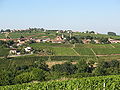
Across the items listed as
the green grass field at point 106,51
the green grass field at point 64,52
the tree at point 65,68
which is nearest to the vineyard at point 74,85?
the tree at point 65,68

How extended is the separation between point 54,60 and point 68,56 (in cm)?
560

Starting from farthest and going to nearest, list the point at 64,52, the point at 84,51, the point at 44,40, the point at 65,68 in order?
1. the point at 44,40
2. the point at 84,51
3. the point at 64,52
4. the point at 65,68

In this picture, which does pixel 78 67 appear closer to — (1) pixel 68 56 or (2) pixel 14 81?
(1) pixel 68 56

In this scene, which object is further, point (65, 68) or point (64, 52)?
point (64, 52)

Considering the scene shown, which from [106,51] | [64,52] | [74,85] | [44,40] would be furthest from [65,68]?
[44,40]

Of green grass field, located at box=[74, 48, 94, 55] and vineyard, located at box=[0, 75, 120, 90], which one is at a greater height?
vineyard, located at box=[0, 75, 120, 90]

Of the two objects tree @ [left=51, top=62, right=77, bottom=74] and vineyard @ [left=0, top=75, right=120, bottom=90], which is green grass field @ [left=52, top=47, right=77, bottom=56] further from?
vineyard @ [left=0, top=75, right=120, bottom=90]

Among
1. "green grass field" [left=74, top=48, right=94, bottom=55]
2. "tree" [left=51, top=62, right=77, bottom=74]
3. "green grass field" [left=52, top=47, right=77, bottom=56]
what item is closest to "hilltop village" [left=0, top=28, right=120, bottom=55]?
"green grass field" [left=52, top=47, right=77, bottom=56]

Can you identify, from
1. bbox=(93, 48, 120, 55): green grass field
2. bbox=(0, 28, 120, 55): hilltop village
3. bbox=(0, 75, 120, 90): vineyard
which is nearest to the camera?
bbox=(0, 75, 120, 90): vineyard

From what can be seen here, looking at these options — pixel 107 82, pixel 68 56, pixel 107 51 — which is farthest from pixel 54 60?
pixel 107 82

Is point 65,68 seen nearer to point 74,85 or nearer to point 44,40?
point 74,85

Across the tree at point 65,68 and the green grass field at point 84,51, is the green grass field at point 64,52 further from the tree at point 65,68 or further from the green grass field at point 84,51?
the tree at point 65,68

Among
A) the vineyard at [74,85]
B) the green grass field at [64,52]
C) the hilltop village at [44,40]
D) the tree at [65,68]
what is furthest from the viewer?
the hilltop village at [44,40]

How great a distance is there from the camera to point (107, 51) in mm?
70188
